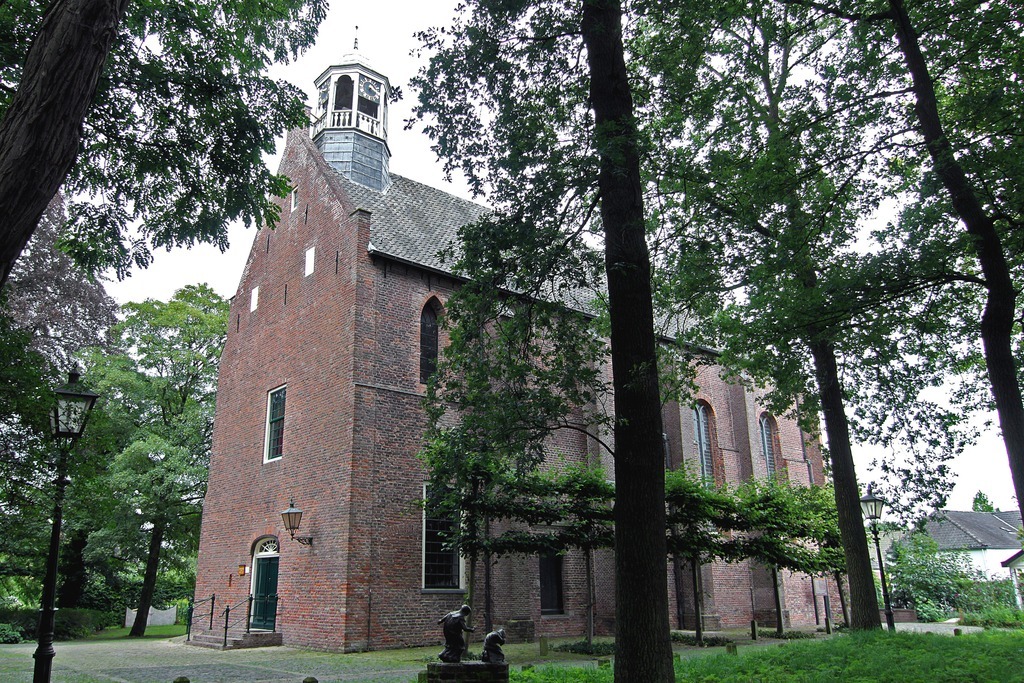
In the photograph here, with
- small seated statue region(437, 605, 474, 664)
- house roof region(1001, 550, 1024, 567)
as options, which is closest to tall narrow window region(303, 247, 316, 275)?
small seated statue region(437, 605, 474, 664)

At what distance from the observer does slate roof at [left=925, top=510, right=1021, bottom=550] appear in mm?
50031

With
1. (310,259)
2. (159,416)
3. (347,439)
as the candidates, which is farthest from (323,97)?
(159,416)

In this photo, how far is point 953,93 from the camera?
1246 cm

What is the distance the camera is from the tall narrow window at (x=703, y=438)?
27.8m

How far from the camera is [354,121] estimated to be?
2323 cm

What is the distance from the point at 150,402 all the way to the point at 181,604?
18.9 metres

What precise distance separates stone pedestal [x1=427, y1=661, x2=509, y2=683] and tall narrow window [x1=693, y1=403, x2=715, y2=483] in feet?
64.7

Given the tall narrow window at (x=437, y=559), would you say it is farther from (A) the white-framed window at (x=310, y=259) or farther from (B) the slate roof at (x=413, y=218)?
(A) the white-framed window at (x=310, y=259)

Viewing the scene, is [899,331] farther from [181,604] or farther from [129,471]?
[181,604]

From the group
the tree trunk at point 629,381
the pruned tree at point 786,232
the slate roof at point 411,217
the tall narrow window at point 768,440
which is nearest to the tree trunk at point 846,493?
the pruned tree at point 786,232

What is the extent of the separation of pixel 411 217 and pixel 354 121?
373 centimetres

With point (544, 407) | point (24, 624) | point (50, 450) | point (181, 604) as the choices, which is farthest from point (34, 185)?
point (181, 604)

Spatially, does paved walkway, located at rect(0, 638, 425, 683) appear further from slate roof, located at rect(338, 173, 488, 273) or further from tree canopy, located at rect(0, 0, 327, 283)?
slate roof, located at rect(338, 173, 488, 273)

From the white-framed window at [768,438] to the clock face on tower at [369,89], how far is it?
19542 mm
